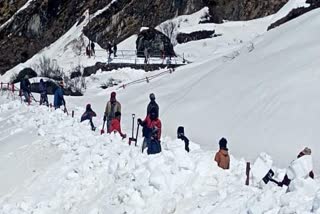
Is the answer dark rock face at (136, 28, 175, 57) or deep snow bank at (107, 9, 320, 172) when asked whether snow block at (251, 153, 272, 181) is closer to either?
deep snow bank at (107, 9, 320, 172)

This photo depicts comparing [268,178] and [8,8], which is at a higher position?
[268,178]

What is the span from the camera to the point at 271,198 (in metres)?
8.60

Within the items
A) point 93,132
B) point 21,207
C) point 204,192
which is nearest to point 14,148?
point 93,132

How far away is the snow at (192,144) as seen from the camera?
1054cm

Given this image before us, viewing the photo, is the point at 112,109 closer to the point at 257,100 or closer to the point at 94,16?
the point at 257,100

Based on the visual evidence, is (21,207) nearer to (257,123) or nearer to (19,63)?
(257,123)

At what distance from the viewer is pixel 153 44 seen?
47.6 m

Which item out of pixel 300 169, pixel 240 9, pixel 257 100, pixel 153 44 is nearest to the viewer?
pixel 300 169

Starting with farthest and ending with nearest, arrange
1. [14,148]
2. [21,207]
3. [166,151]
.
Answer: [14,148] < [21,207] < [166,151]

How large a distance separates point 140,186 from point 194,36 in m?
40.6

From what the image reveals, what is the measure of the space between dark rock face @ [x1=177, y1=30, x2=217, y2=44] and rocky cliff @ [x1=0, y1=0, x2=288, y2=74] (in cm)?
328

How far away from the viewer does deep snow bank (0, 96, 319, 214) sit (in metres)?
9.30

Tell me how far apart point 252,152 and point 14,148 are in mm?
6679

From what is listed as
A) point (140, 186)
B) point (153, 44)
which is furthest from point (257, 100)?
point (153, 44)
